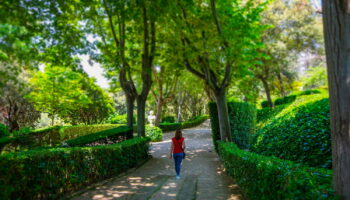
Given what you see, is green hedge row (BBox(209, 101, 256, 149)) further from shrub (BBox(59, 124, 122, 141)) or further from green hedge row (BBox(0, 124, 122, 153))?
shrub (BBox(59, 124, 122, 141))

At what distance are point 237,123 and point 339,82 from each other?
428 inches

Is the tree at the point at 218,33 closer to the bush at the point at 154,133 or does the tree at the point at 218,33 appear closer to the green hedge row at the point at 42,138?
the green hedge row at the point at 42,138

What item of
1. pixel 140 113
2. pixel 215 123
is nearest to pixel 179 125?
pixel 215 123

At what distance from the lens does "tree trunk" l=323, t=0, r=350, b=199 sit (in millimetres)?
2326

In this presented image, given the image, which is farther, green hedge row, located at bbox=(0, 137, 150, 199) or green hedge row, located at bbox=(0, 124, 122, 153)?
green hedge row, located at bbox=(0, 124, 122, 153)

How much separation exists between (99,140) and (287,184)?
8721mm

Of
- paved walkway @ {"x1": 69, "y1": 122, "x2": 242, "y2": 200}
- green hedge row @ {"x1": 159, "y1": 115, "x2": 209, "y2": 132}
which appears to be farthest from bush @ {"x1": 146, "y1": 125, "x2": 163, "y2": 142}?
paved walkway @ {"x1": 69, "y1": 122, "x2": 242, "y2": 200}

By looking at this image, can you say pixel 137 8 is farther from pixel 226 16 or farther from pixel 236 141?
pixel 236 141

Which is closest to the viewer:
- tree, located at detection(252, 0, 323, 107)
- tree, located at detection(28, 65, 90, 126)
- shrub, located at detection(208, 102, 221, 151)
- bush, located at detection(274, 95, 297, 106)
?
shrub, located at detection(208, 102, 221, 151)

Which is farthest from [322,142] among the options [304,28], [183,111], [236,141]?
[183,111]

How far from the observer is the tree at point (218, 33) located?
8891 mm

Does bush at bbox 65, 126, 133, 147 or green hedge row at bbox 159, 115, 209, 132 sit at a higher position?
bush at bbox 65, 126, 133, 147

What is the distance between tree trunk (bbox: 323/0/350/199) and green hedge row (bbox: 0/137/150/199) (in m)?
4.72

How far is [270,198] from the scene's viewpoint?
11.4 feet
